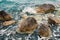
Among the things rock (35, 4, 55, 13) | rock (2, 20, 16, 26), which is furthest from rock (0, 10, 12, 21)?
rock (35, 4, 55, 13)

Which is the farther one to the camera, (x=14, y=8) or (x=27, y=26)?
(x=14, y=8)

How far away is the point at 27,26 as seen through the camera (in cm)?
81

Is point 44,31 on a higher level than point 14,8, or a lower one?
lower

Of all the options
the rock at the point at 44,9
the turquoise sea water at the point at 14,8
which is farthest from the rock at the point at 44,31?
the rock at the point at 44,9

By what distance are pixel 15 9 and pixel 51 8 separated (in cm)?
22

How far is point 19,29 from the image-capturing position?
81cm

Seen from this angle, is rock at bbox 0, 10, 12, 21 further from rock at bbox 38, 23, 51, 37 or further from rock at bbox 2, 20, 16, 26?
rock at bbox 38, 23, 51, 37

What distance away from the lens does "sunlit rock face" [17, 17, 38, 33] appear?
0.81m

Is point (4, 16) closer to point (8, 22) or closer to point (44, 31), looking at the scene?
point (8, 22)

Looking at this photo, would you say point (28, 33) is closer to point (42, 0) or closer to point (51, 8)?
point (51, 8)

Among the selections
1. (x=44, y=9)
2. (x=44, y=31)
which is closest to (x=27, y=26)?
(x=44, y=31)

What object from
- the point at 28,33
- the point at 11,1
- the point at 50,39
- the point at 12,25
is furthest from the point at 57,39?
the point at 11,1

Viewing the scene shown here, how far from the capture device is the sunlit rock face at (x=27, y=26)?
0.81 meters

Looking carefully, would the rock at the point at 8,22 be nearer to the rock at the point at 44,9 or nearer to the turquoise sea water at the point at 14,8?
the turquoise sea water at the point at 14,8
